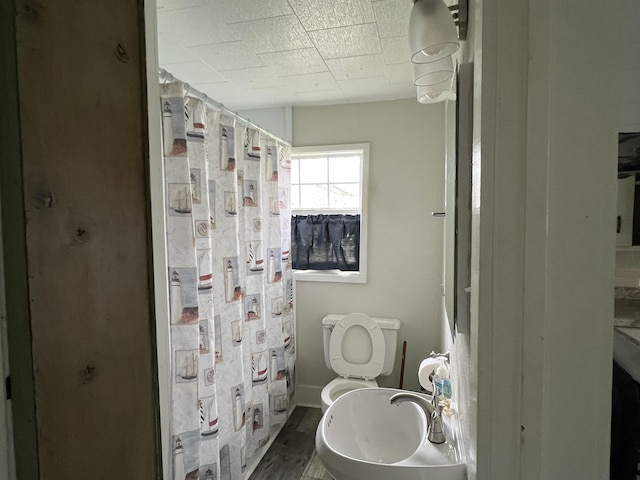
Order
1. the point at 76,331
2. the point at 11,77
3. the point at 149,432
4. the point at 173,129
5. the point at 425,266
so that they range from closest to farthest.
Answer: the point at 11,77, the point at 76,331, the point at 149,432, the point at 173,129, the point at 425,266

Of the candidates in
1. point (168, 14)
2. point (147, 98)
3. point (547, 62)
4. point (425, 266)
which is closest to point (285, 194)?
point (425, 266)

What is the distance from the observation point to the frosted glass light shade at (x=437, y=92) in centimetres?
103

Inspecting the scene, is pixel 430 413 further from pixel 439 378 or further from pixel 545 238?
pixel 545 238

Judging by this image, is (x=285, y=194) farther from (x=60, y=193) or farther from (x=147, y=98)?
(x=60, y=193)

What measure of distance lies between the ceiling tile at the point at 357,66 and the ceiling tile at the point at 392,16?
233 millimetres

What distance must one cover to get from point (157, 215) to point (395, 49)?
143 centimetres

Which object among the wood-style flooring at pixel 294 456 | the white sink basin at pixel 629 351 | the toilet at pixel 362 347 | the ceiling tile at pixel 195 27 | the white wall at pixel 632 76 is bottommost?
the wood-style flooring at pixel 294 456

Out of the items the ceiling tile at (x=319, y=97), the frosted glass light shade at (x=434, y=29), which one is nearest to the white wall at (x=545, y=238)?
the frosted glass light shade at (x=434, y=29)

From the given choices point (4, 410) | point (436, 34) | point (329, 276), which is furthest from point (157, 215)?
point (329, 276)

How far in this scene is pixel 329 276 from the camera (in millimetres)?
2650

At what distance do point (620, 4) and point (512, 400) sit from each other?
53cm

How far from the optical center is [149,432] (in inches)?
37.2

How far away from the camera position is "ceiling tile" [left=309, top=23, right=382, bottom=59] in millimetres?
1554

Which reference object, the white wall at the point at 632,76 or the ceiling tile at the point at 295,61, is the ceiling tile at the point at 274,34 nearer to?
the ceiling tile at the point at 295,61
